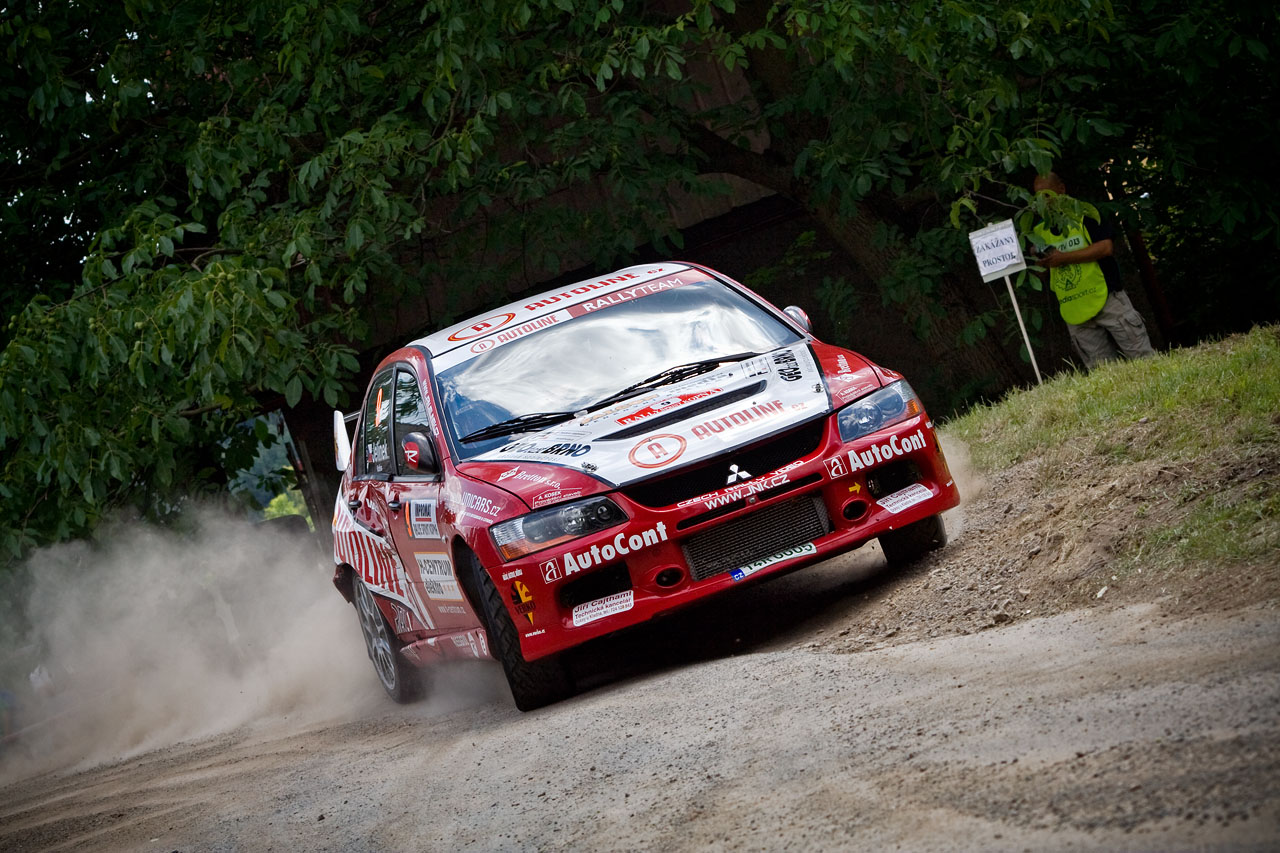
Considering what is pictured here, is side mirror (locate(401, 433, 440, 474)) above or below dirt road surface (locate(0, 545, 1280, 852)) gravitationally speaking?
above

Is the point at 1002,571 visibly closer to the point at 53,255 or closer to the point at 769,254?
the point at 769,254

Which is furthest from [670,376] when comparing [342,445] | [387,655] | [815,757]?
[815,757]

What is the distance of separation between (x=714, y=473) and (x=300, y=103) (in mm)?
8005

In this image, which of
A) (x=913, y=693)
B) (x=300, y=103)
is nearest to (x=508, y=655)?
(x=913, y=693)

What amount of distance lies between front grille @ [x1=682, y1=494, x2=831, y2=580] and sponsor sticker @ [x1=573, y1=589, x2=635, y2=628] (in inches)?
12.0

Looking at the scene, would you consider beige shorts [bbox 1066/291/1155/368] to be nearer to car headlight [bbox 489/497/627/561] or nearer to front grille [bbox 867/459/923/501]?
front grille [bbox 867/459/923/501]

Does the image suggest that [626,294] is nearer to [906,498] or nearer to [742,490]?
[742,490]

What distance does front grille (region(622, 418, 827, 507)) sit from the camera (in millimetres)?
6266

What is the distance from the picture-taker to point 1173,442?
6.87m

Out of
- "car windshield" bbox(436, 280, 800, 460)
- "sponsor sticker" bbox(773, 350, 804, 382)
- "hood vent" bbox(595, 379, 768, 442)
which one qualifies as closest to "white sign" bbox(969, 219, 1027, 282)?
"car windshield" bbox(436, 280, 800, 460)

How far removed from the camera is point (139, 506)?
14312 mm

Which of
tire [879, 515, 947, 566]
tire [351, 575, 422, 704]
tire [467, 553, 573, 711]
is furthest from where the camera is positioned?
tire [351, 575, 422, 704]

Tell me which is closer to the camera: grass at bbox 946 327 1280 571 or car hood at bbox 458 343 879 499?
grass at bbox 946 327 1280 571

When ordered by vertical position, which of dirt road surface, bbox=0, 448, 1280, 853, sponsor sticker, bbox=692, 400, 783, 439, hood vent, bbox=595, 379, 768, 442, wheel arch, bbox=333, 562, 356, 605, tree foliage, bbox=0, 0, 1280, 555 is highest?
tree foliage, bbox=0, 0, 1280, 555
